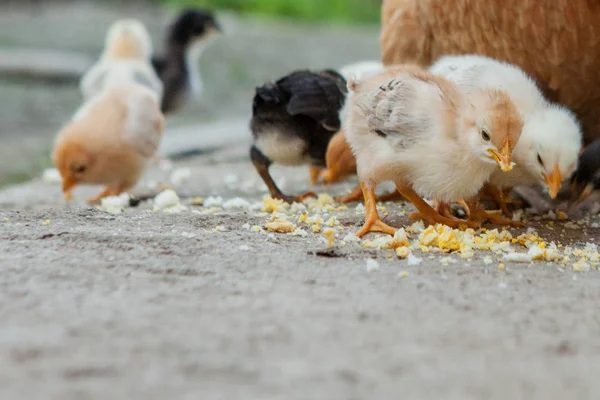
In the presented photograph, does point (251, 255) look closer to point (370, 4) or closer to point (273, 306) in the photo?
point (273, 306)

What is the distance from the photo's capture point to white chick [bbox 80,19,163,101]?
16.5ft

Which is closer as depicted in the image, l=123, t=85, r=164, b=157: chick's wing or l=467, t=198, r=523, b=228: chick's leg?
l=467, t=198, r=523, b=228: chick's leg

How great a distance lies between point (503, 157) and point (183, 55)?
4996 millimetres

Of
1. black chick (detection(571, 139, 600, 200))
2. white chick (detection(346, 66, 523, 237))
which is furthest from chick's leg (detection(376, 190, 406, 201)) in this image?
black chick (detection(571, 139, 600, 200))

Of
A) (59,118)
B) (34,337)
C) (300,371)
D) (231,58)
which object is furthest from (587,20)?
(231,58)

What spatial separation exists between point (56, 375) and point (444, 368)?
623 millimetres

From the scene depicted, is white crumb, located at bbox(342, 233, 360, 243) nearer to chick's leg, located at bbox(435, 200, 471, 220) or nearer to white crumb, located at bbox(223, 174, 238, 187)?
chick's leg, located at bbox(435, 200, 471, 220)

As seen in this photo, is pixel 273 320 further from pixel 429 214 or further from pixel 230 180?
pixel 230 180

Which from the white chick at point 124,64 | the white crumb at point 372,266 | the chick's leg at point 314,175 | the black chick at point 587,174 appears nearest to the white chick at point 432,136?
the white crumb at point 372,266

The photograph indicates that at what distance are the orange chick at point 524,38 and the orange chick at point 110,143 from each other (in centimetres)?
134

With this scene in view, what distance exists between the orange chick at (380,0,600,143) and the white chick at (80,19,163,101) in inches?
94.2

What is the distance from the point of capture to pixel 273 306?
147 centimetres

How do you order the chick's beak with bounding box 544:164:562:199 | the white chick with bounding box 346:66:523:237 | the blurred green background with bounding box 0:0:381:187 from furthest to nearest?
the blurred green background with bounding box 0:0:381:187 < the chick's beak with bounding box 544:164:562:199 < the white chick with bounding box 346:66:523:237

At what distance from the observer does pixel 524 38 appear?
8.96ft
